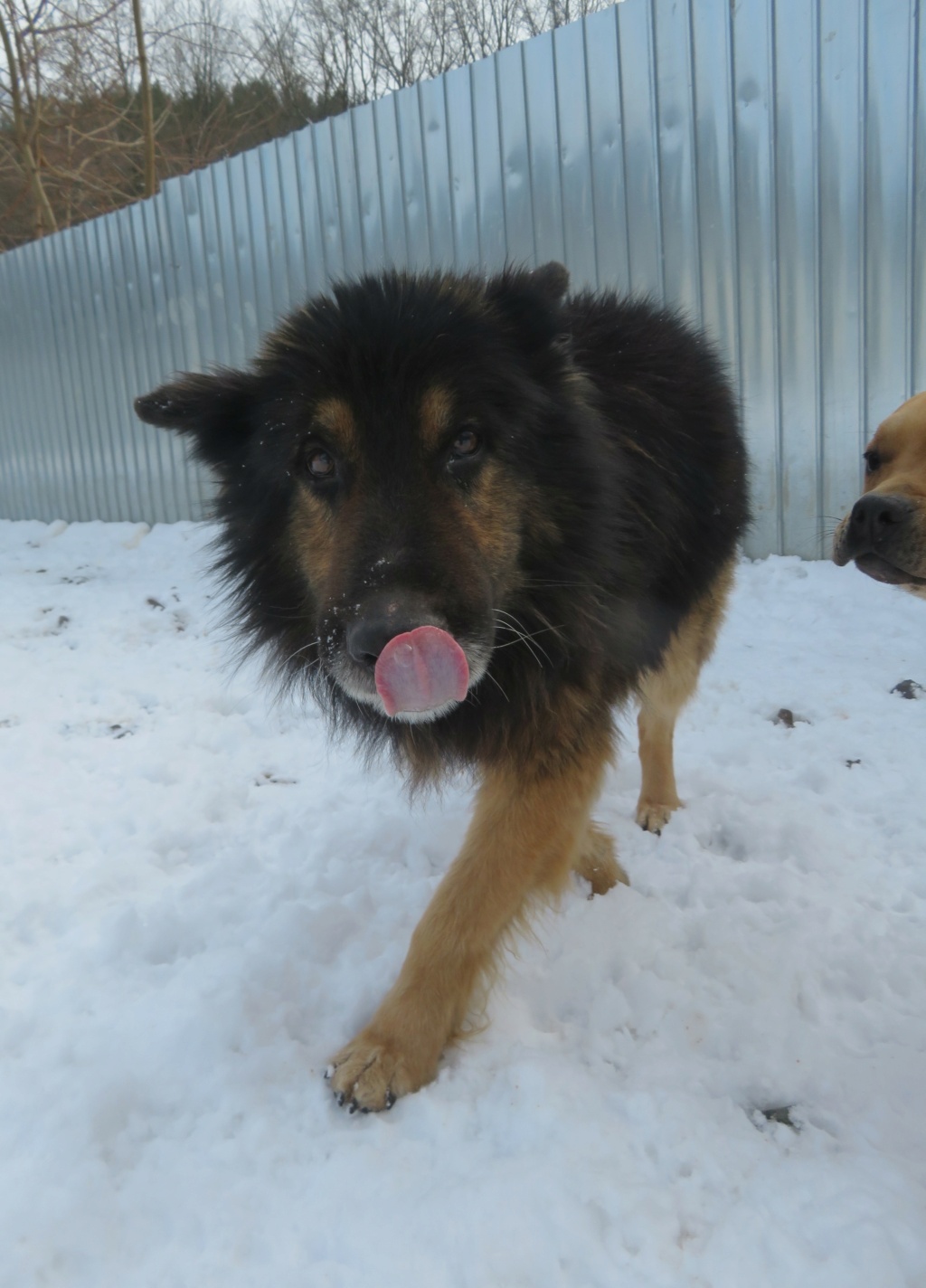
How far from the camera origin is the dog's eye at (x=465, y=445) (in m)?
1.90

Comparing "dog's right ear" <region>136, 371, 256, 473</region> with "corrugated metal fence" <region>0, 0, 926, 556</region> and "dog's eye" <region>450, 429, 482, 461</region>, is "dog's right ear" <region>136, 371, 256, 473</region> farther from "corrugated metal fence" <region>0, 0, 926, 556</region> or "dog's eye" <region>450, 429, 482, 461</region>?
"corrugated metal fence" <region>0, 0, 926, 556</region>

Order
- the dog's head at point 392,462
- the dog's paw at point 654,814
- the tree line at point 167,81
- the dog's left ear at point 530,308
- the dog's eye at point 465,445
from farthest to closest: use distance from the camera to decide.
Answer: the tree line at point 167,81, the dog's paw at point 654,814, the dog's left ear at point 530,308, the dog's eye at point 465,445, the dog's head at point 392,462

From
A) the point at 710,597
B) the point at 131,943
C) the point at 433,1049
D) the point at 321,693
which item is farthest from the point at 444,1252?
the point at 710,597

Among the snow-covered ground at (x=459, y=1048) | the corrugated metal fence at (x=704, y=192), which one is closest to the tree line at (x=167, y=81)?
the corrugated metal fence at (x=704, y=192)

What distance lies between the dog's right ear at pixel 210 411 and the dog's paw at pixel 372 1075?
149 centimetres

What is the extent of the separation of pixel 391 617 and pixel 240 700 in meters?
2.81

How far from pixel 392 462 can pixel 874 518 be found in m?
1.23

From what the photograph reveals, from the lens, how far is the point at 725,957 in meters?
2.20

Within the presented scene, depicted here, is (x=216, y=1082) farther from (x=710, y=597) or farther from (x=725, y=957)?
(x=710, y=597)

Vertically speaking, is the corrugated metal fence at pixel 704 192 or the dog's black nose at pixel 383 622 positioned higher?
the corrugated metal fence at pixel 704 192

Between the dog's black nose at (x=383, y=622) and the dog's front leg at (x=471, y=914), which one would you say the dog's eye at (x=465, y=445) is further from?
the dog's front leg at (x=471, y=914)

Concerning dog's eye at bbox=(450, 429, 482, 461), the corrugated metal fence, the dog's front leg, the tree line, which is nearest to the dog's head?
dog's eye at bbox=(450, 429, 482, 461)

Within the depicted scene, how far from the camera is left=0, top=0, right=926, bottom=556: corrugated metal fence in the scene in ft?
15.7

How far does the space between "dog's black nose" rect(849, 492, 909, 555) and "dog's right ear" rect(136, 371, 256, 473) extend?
1.57m
